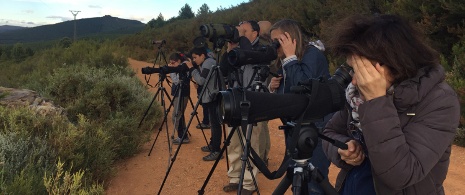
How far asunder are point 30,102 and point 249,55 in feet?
14.0

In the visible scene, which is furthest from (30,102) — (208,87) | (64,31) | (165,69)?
(64,31)

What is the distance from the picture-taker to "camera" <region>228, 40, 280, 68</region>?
2352 millimetres

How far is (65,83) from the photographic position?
21.8 feet

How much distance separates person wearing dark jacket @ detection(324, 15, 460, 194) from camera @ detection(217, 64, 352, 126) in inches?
5.4

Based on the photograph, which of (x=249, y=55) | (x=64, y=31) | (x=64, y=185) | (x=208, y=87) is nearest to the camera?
(x=249, y=55)

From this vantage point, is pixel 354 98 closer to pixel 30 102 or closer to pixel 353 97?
pixel 353 97

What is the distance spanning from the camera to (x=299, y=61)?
107 inches

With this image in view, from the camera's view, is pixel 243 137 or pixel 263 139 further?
pixel 263 139

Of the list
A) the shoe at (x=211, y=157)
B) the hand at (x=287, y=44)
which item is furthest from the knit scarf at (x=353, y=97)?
the shoe at (x=211, y=157)

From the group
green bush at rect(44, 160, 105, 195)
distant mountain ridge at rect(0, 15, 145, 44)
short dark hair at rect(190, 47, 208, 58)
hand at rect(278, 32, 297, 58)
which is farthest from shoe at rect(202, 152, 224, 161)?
distant mountain ridge at rect(0, 15, 145, 44)

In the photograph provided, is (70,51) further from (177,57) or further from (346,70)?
(346,70)

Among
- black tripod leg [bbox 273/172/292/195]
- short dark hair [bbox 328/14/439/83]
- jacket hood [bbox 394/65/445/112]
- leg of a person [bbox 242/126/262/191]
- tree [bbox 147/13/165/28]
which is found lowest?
leg of a person [bbox 242/126/262/191]

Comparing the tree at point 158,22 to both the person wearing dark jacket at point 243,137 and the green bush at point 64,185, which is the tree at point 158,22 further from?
the green bush at point 64,185

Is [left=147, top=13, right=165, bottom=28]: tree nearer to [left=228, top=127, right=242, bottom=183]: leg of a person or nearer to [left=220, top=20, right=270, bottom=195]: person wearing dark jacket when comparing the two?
[left=220, top=20, right=270, bottom=195]: person wearing dark jacket
